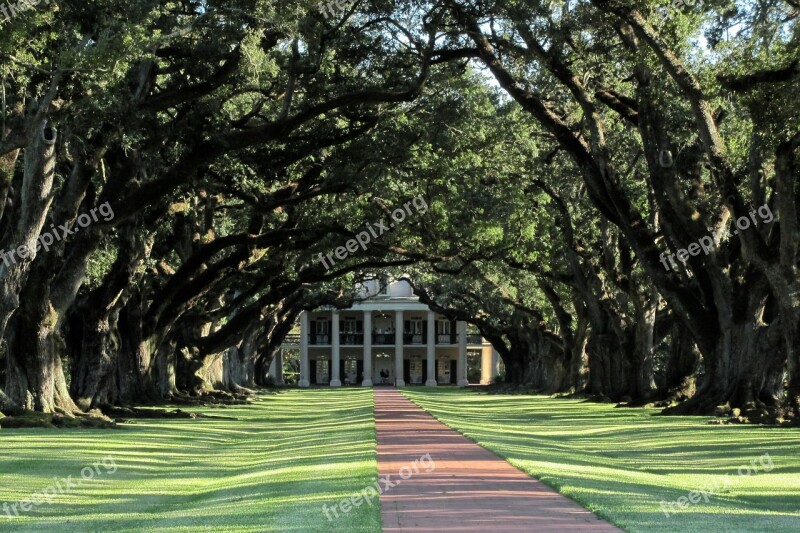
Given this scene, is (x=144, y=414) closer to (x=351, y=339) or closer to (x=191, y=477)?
(x=191, y=477)

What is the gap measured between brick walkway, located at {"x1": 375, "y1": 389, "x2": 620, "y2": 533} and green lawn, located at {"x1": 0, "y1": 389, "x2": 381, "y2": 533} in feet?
1.18

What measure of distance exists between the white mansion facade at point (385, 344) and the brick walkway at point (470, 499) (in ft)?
270

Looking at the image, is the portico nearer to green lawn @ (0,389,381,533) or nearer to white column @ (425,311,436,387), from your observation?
white column @ (425,311,436,387)

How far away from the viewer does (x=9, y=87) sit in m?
20.0

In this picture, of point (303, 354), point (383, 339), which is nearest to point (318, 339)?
point (303, 354)

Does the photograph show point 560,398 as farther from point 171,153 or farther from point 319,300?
point 171,153

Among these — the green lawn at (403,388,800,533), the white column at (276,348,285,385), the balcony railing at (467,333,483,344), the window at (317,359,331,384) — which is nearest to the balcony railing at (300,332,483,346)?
the window at (317,359,331,384)

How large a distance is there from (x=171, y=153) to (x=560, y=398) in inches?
1041

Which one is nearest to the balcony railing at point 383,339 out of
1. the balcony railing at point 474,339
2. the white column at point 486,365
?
the balcony railing at point 474,339

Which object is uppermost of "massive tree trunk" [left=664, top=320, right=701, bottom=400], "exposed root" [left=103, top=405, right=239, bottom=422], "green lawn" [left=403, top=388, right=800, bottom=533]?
"massive tree trunk" [left=664, top=320, right=701, bottom=400]

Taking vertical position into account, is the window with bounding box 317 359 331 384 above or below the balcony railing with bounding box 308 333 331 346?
below

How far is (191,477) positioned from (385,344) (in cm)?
8745

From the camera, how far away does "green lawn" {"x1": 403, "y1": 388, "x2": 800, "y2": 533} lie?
995 cm

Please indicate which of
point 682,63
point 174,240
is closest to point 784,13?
point 682,63
